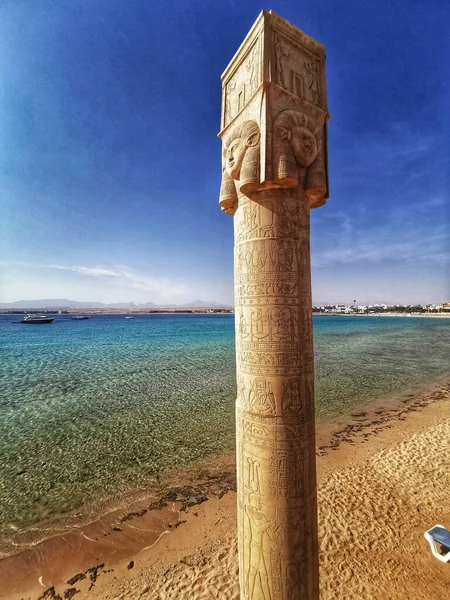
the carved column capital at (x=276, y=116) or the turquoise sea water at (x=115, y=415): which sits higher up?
the carved column capital at (x=276, y=116)

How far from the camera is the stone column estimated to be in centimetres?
275

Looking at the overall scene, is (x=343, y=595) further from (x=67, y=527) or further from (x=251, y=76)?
(x=251, y=76)

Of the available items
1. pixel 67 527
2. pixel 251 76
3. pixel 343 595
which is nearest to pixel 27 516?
pixel 67 527

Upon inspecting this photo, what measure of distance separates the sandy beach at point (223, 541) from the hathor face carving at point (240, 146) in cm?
533

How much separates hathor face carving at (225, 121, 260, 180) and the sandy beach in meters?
5.33

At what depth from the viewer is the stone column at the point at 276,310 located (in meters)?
2.75

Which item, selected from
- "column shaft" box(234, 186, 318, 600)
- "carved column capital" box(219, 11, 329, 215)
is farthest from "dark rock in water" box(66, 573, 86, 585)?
"carved column capital" box(219, 11, 329, 215)

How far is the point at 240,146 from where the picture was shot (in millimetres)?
2914

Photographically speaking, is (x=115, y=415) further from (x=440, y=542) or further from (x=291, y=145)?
(x=291, y=145)

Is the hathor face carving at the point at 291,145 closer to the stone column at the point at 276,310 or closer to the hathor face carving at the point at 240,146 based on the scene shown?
the stone column at the point at 276,310

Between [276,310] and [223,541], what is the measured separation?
4.66 m

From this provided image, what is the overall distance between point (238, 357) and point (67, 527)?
5706mm

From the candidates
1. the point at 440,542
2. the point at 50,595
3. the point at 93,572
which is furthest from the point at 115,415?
the point at 440,542

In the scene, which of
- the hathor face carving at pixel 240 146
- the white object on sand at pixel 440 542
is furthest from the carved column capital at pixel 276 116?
the white object on sand at pixel 440 542
